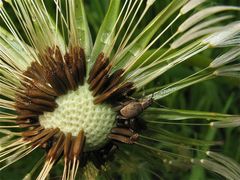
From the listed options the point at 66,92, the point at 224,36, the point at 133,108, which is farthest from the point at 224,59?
the point at 66,92

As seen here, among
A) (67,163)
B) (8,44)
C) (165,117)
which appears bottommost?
(67,163)

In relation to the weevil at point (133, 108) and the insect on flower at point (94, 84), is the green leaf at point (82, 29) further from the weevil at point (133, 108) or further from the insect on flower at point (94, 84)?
the weevil at point (133, 108)

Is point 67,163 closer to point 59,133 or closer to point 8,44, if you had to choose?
point 59,133

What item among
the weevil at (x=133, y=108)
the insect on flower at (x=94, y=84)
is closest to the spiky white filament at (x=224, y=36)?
the insect on flower at (x=94, y=84)

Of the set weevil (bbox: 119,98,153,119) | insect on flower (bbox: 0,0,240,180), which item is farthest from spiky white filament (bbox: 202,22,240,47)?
→ weevil (bbox: 119,98,153,119)

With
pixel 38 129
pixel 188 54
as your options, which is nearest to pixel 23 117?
pixel 38 129

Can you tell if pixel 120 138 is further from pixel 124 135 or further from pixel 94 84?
pixel 94 84

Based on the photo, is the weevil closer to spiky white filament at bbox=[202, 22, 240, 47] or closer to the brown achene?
the brown achene
